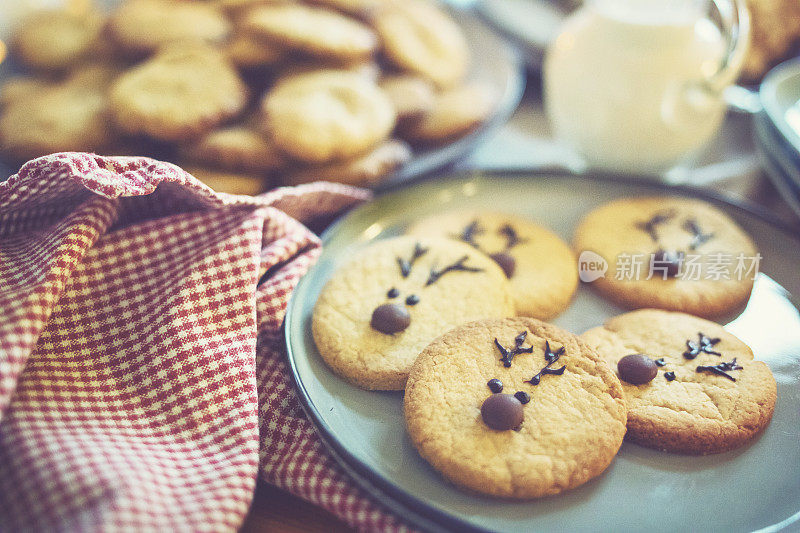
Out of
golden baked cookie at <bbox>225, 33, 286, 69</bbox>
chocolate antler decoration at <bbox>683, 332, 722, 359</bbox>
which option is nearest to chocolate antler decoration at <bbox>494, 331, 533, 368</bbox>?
chocolate antler decoration at <bbox>683, 332, 722, 359</bbox>

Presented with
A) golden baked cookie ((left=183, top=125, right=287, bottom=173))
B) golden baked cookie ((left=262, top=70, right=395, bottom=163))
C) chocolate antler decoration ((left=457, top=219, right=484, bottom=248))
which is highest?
golden baked cookie ((left=262, top=70, right=395, bottom=163))

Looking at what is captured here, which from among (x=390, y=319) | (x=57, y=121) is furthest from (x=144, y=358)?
(x=57, y=121)

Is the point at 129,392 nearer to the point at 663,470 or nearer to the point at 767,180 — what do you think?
the point at 663,470

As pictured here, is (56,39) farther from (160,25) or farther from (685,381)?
(685,381)

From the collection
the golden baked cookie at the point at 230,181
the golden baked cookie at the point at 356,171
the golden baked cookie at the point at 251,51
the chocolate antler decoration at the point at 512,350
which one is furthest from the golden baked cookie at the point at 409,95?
the chocolate antler decoration at the point at 512,350

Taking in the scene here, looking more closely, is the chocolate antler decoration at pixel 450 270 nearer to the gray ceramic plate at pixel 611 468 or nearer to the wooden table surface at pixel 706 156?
the gray ceramic plate at pixel 611 468

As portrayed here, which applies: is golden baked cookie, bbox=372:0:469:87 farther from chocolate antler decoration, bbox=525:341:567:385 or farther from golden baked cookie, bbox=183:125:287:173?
chocolate antler decoration, bbox=525:341:567:385

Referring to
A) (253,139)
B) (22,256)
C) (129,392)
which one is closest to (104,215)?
(22,256)
